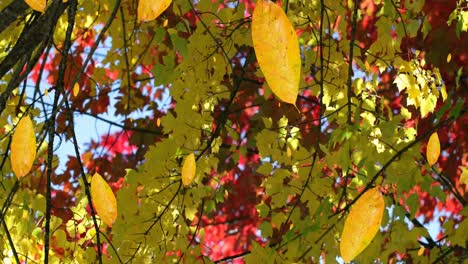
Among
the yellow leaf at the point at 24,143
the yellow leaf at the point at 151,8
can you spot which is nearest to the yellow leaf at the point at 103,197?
the yellow leaf at the point at 24,143

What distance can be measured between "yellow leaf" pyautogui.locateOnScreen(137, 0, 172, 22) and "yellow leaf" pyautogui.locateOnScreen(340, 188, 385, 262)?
0.28 m

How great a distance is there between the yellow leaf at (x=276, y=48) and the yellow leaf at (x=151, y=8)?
0.12 m

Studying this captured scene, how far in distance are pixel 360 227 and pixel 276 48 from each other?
25 centimetres

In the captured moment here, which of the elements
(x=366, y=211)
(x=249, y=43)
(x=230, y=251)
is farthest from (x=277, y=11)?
(x=230, y=251)

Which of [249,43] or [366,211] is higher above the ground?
[249,43]

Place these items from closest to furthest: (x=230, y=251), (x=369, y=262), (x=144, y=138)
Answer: (x=369, y=262) → (x=144, y=138) → (x=230, y=251)

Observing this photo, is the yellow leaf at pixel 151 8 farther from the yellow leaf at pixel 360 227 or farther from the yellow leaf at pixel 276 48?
the yellow leaf at pixel 360 227

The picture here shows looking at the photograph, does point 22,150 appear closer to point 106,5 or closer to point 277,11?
point 277,11

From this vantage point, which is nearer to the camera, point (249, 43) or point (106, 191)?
point (106, 191)

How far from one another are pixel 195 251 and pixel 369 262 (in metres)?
0.38

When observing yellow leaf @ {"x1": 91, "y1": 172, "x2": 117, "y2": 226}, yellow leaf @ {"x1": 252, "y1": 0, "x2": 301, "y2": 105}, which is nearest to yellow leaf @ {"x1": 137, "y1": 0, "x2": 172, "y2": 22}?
yellow leaf @ {"x1": 252, "y1": 0, "x2": 301, "y2": 105}

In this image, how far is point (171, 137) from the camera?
4.99 feet

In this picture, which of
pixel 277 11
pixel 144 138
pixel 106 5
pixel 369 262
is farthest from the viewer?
pixel 144 138

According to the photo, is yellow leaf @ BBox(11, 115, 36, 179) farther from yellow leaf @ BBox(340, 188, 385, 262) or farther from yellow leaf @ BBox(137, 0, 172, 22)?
yellow leaf @ BBox(340, 188, 385, 262)
